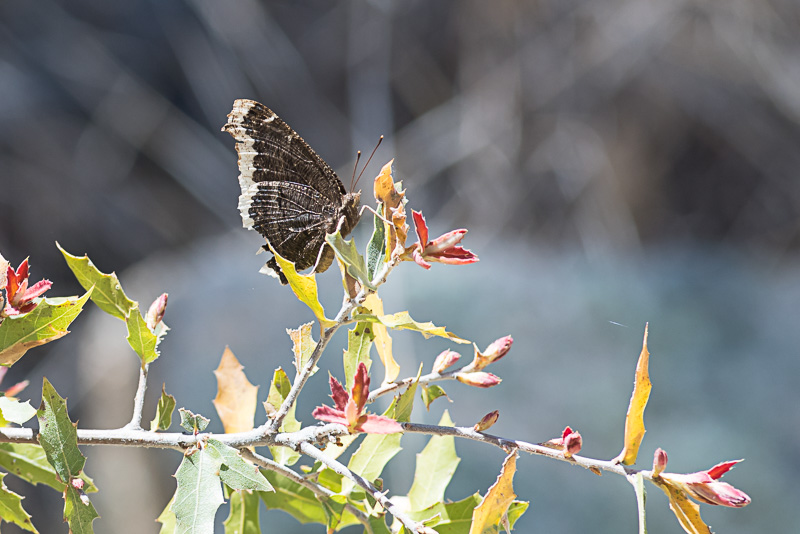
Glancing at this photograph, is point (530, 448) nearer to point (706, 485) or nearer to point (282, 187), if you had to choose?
point (706, 485)

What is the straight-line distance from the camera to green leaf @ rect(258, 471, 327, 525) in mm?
653

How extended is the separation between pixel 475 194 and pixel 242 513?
268 centimetres

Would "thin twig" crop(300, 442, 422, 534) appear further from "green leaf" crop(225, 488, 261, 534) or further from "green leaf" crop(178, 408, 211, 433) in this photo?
"green leaf" crop(225, 488, 261, 534)

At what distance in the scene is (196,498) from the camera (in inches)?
18.7

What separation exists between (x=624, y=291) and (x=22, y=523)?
7.57 feet

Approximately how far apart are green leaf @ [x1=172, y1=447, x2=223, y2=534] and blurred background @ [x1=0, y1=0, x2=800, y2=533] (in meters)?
1.46

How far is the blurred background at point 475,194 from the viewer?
2.10 m

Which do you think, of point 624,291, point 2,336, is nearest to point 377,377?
point 624,291

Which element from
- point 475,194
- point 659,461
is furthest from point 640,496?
point 475,194

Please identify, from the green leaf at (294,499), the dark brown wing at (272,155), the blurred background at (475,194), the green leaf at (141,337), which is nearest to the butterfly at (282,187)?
the dark brown wing at (272,155)

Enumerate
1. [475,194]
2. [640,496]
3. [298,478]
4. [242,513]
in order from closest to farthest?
[640,496] < [298,478] < [242,513] < [475,194]

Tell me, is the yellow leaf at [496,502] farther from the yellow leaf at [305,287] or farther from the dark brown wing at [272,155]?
the dark brown wing at [272,155]

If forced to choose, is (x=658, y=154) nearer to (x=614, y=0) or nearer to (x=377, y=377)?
(x=614, y=0)

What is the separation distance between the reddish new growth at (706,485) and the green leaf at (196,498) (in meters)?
0.32
